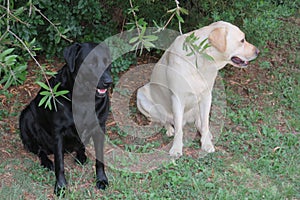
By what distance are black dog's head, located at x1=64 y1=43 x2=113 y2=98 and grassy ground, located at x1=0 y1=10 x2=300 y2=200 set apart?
0.93 m

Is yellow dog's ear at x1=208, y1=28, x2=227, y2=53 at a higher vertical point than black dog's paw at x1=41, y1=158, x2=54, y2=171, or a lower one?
higher

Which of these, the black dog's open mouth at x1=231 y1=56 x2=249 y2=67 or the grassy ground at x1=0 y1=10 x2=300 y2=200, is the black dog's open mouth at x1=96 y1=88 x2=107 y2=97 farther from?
the black dog's open mouth at x1=231 y1=56 x2=249 y2=67

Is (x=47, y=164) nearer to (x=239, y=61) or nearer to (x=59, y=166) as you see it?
(x=59, y=166)

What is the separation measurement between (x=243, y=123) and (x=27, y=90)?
2.53 m

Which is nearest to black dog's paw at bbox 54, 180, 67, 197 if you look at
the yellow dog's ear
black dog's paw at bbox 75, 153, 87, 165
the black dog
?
the black dog

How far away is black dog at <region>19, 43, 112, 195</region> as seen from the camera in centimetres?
342

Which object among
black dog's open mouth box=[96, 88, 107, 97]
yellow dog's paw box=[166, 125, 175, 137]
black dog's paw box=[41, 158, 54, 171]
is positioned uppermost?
black dog's open mouth box=[96, 88, 107, 97]

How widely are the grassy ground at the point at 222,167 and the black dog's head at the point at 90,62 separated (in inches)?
36.6

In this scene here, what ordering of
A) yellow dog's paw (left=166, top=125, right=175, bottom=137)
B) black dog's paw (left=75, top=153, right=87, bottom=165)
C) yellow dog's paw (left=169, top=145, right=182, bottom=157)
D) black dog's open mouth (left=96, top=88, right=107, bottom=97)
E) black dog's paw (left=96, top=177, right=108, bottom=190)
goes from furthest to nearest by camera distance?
yellow dog's paw (left=166, top=125, right=175, bottom=137) → yellow dog's paw (left=169, top=145, right=182, bottom=157) → black dog's paw (left=75, top=153, right=87, bottom=165) → black dog's paw (left=96, top=177, right=108, bottom=190) → black dog's open mouth (left=96, top=88, right=107, bottom=97)

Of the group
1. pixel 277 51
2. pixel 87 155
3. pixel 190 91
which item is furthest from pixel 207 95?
pixel 277 51

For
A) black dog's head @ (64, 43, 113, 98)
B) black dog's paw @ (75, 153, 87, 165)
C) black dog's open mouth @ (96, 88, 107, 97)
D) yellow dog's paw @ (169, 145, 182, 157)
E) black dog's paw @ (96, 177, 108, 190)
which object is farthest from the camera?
yellow dog's paw @ (169, 145, 182, 157)

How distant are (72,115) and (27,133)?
810mm

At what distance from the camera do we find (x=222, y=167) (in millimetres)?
4164

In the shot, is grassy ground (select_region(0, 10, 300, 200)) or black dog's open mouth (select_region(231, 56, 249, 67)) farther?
black dog's open mouth (select_region(231, 56, 249, 67))
